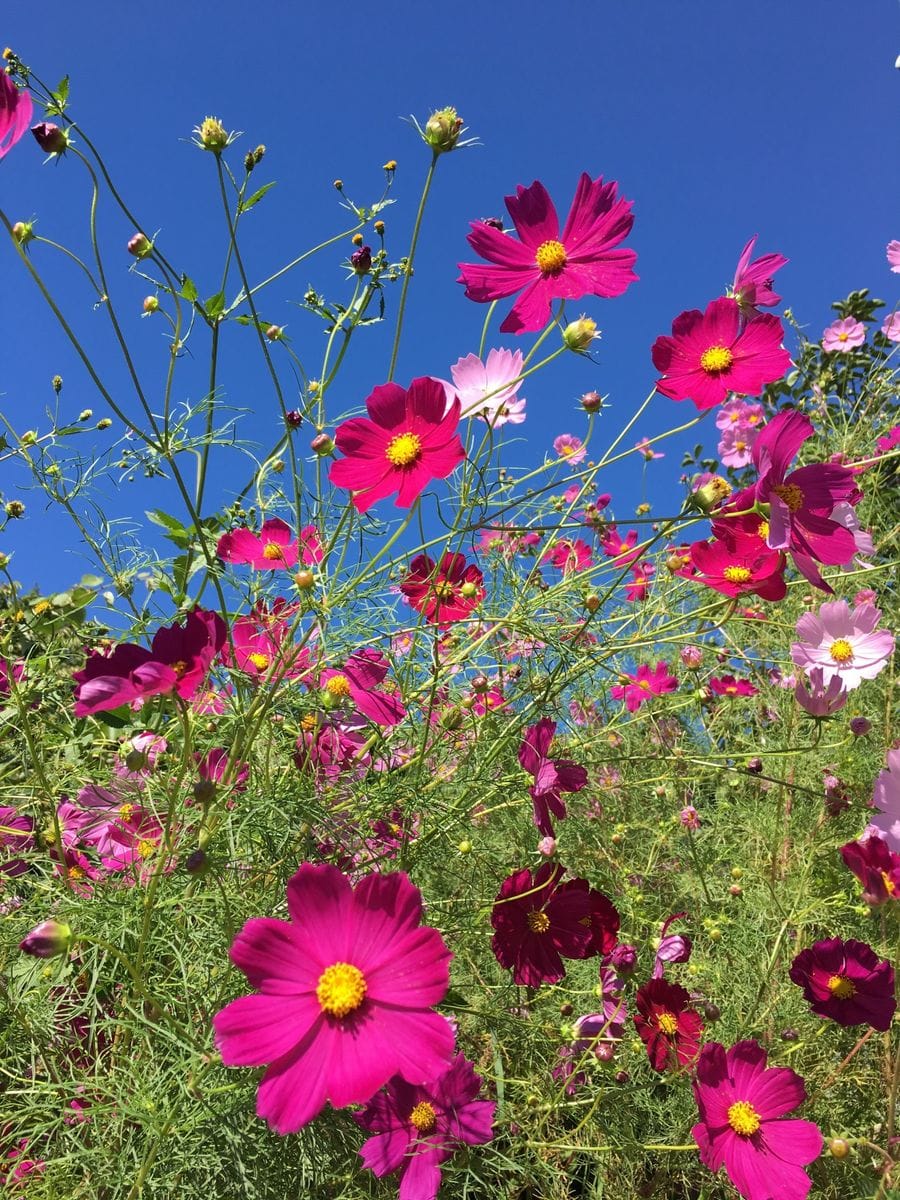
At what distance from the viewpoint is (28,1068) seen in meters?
0.97

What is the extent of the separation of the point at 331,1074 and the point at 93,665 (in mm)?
402

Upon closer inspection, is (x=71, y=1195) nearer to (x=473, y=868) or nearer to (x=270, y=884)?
(x=270, y=884)

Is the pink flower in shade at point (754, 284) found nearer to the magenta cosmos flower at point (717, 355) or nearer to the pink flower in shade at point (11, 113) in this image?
the magenta cosmos flower at point (717, 355)

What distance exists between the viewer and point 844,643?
3.67 feet

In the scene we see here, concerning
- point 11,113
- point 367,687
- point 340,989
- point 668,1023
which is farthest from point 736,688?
point 11,113

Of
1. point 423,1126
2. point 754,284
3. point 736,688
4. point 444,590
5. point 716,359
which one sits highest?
point 736,688

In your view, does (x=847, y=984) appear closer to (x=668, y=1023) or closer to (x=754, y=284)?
(x=668, y=1023)

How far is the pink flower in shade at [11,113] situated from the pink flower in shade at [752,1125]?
1065mm

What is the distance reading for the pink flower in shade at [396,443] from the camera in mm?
749

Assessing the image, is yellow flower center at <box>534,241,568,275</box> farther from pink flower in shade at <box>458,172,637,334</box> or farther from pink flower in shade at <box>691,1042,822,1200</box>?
pink flower in shade at <box>691,1042,822,1200</box>

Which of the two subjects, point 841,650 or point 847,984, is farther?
point 841,650

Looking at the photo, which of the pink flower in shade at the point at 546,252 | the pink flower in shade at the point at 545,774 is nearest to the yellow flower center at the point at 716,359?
the pink flower in shade at the point at 546,252

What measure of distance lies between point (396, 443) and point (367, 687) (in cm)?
24

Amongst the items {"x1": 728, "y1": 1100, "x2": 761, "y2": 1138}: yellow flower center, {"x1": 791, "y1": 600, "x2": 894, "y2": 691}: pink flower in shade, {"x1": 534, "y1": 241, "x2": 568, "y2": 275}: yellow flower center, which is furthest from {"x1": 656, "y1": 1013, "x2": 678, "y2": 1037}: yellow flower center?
{"x1": 534, "y1": 241, "x2": 568, "y2": 275}: yellow flower center
